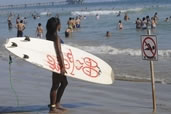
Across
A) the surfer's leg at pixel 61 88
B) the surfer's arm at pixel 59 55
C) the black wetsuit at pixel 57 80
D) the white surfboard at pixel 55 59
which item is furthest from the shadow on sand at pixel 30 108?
the surfer's arm at pixel 59 55

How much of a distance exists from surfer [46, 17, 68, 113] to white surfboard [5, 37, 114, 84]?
4.2 inches

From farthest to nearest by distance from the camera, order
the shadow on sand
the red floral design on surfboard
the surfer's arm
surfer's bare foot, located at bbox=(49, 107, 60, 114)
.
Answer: the shadow on sand → surfer's bare foot, located at bbox=(49, 107, 60, 114) → the red floral design on surfboard → the surfer's arm

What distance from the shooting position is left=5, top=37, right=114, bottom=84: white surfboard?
7051 millimetres

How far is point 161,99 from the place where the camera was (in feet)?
27.5

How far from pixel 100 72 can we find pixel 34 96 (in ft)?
5.29

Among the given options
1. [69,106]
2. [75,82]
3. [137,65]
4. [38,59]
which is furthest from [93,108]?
[137,65]

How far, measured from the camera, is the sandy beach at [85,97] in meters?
7.46

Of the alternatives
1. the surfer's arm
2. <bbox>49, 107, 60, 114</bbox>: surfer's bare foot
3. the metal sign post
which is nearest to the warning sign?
the metal sign post

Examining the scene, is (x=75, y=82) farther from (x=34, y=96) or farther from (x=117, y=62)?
(x=117, y=62)

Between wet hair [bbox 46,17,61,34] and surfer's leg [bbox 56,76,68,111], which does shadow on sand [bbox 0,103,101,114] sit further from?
wet hair [bbox 46,17,61,34]

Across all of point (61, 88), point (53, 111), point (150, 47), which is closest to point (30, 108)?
point (53, 111)

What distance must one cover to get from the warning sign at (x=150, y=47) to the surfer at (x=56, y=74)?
4.00ft

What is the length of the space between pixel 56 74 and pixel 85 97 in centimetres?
156

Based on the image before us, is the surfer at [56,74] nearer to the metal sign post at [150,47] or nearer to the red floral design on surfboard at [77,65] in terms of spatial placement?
the red floral design on surfboard at [77,65]
